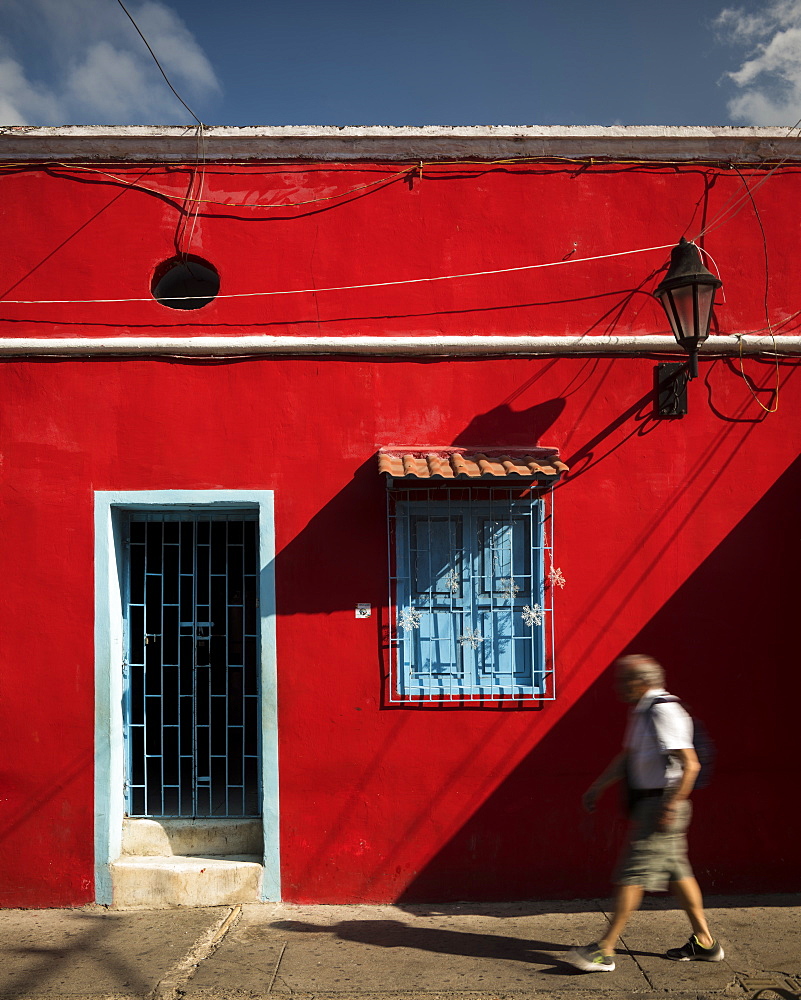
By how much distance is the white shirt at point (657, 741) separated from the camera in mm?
3945

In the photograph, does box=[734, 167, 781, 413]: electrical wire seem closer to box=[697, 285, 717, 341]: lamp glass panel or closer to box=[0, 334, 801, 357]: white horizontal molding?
box=[0, 334, 801, 357]: white horizontal molding

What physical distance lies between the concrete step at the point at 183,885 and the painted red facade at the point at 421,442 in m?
0.23

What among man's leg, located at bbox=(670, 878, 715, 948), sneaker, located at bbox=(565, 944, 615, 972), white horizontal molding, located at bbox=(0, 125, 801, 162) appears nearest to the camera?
man's leg, located at bbox=(670, 878, 715, 948)

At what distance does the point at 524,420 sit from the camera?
17.9ft

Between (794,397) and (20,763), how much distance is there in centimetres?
583

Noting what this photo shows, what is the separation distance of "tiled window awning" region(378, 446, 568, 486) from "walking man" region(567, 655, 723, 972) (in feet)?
4.72

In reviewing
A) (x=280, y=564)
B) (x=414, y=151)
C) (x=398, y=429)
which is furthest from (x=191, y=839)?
(x=414, y=151)

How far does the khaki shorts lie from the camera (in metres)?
3.93

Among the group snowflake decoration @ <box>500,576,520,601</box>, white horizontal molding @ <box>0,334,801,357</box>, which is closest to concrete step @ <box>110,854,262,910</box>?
snowflake decoration @ <box>500,576,520,601</box>

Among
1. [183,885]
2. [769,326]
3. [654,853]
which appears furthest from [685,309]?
[183,885]

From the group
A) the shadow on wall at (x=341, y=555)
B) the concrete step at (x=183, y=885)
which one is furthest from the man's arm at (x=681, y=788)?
the concrete step at (x=183, y=885)

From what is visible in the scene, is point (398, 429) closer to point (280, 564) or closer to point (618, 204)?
point (280, 564)

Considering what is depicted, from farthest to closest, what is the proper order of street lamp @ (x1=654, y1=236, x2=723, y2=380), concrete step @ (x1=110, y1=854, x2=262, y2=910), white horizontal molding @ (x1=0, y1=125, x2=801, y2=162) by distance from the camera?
white horizontal molding @ (x1=0, y1=125, x2=801, y2=162) < concrete step @ (x1=110, y1=854, x2=262, y2=910) < street lamp @ (x1=654, y1=236, x2=723, y2=380)

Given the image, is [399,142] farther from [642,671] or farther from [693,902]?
[693,902]
